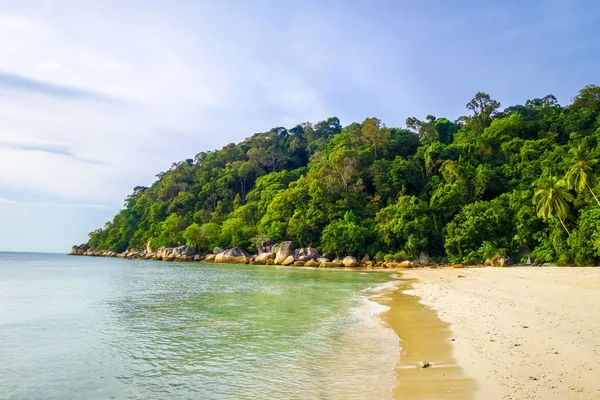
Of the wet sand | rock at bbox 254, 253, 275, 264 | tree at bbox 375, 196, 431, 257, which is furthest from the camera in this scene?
rock at bbox 254, 253, 275, 264

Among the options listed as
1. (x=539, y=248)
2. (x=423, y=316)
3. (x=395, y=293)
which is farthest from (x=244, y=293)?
(x=539, y=248)

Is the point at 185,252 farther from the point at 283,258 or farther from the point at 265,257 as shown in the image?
the point at 283,258

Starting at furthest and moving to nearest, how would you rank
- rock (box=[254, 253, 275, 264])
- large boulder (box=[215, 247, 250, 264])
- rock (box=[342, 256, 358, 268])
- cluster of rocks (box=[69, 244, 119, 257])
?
cluster of rocks (box=[69, 244, 119, 257])
large boulder (box=[215, 247, 250, 264])
rock (box=[254, 253, 275, 264])
rock (box=[342, 256, 358, 268])

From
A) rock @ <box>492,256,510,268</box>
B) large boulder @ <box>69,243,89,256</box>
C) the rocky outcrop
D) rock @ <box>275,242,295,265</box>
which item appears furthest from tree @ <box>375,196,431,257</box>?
large boulder @ <box>69,243,89,256</box>

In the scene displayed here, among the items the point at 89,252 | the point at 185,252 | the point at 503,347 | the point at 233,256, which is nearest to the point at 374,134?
the point at 233,256

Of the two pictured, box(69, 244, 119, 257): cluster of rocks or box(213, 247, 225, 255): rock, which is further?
box(69, 244, 119, 257): cluster of rocks

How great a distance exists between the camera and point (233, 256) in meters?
62.6

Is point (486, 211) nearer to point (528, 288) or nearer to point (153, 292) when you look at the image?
point (528, 288)

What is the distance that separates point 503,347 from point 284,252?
158 feet

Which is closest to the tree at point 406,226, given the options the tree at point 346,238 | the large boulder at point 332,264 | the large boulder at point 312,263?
the tree at point 346,238

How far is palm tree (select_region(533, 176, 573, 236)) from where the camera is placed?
111ft

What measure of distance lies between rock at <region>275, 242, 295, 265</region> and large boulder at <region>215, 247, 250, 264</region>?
6.70m

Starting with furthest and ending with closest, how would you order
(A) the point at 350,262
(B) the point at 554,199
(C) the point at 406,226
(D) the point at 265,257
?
(D) the point at 265,257 < (A) the point at 350,262 < (C) the point at 406,226 < (B) the point at 554,199

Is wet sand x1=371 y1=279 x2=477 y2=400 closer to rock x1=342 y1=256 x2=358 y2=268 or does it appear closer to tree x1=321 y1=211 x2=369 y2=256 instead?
rock x1=342 y1=256 x2=358 y2=268
